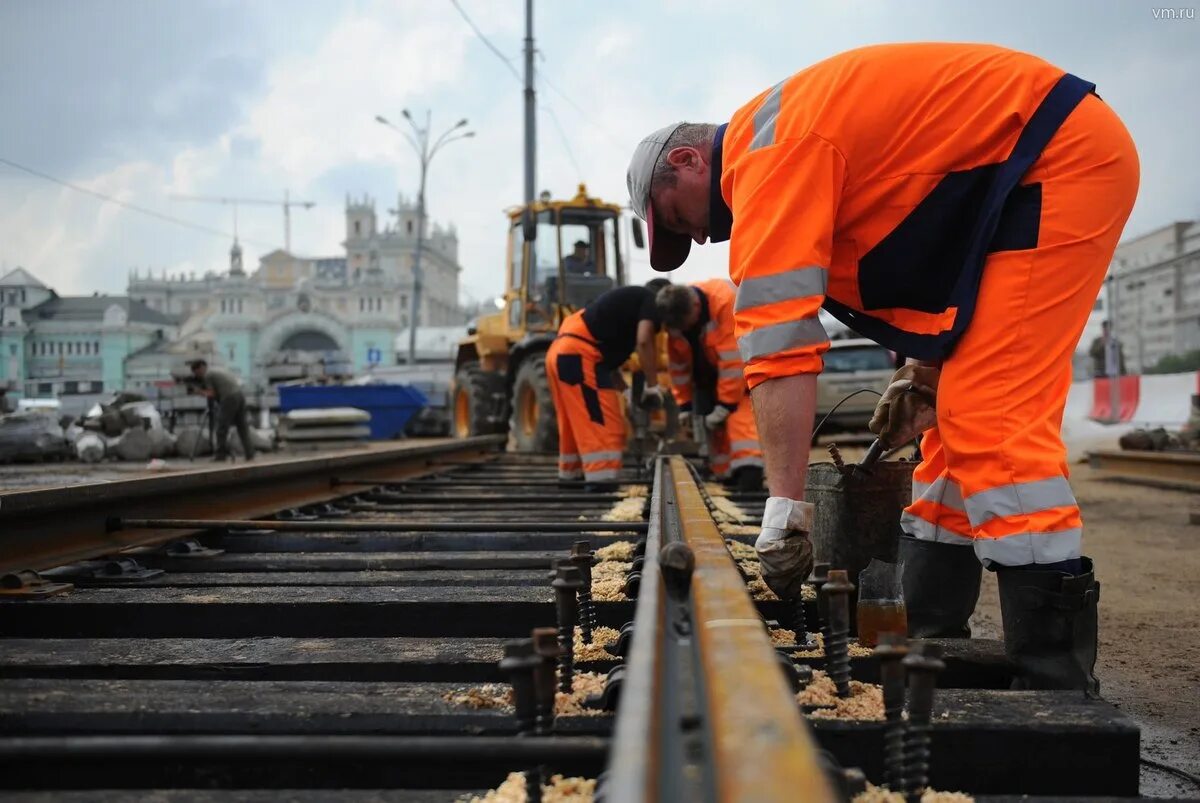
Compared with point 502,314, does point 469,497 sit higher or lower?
lower

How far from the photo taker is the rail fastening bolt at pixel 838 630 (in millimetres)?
1669

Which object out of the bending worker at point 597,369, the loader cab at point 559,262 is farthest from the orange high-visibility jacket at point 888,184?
the loader cab at point 559,262

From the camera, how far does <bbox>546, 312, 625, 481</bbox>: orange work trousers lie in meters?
6.38

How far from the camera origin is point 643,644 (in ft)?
3.94

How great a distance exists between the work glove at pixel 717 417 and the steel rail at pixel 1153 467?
4.35 meters

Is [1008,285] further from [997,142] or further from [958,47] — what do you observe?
[958,47]

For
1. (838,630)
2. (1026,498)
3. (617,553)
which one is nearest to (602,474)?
(617,553)

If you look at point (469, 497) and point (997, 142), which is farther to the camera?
point (469, 497)

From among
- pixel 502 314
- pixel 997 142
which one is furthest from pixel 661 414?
pixel 997 142

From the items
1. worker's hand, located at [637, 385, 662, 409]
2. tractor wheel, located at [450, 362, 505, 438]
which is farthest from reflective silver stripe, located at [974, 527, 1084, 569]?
tractor wheel, located at [450, 362, 505, 438]

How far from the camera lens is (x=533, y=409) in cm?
1105

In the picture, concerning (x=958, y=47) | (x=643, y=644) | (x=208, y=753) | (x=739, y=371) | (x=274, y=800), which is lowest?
(x=274, y=800)

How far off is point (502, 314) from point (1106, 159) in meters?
10.6

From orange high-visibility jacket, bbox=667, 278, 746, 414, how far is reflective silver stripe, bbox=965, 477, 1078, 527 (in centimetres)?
408
